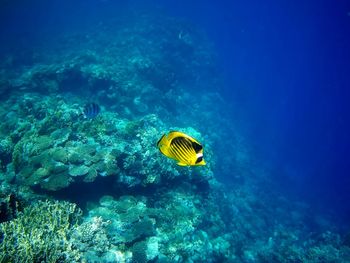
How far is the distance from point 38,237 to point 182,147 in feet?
10.8

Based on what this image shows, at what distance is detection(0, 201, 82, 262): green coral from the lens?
158 inches

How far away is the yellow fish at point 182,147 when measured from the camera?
7.44 ft

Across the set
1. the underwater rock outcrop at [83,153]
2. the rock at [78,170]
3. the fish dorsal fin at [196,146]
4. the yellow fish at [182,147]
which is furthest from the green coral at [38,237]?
the fish dorsal fin at [196,146]

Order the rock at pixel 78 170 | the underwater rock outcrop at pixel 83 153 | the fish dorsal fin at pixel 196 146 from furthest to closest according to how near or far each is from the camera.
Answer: the underwater rock outcrop at pixel 83 153 → the rock at pixel 78 170 → the fish dorsal fin at pixel 196 146

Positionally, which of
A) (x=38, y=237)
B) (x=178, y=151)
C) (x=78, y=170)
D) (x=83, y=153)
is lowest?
(x=38, y=237)

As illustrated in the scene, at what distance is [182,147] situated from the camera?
2.29 meters

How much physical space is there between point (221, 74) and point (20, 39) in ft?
85.7

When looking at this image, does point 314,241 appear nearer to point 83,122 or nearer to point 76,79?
point 83,122

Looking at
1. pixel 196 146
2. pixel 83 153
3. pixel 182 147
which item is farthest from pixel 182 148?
pixel 83 153

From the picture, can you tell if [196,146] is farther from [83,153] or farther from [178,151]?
[83,153]

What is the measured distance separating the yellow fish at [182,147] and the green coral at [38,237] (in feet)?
10.2

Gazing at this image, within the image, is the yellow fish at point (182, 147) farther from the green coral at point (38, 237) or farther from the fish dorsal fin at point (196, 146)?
the green coral at point (38, 237)

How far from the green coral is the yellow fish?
3.10 m

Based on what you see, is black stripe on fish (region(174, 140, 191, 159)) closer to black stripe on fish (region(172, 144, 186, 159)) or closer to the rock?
black stripe on fish (region(172, 144, 186, 159))
